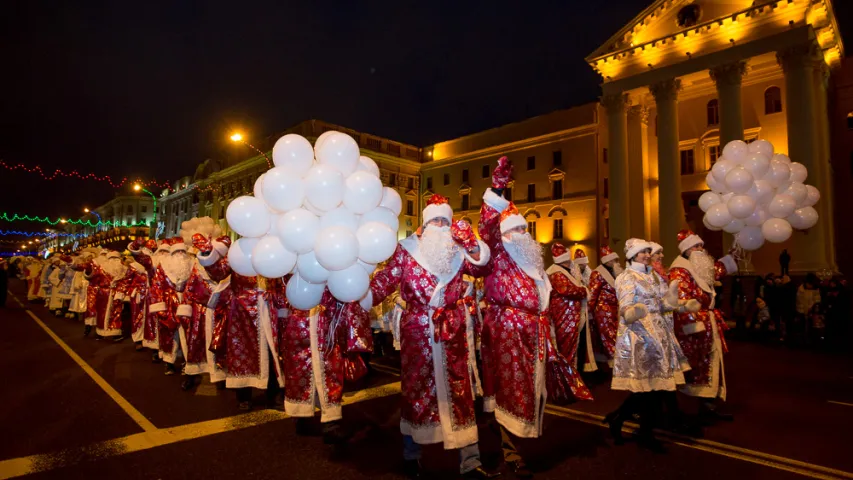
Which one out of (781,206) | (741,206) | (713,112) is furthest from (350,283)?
(713,112)

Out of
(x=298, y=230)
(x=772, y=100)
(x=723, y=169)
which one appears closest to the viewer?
(x=298, y=230)

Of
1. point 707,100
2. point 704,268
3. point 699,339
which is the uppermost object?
point 707,100

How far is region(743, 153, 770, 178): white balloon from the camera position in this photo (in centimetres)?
896

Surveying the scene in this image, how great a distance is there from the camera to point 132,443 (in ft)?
14.7

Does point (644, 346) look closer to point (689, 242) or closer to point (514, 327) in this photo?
point (514, 327)

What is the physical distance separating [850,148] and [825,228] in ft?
18.4

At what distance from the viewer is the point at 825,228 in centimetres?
2142

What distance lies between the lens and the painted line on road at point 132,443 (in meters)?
3.97

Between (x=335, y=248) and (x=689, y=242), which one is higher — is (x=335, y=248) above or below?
below

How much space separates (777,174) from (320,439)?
915 centimetres

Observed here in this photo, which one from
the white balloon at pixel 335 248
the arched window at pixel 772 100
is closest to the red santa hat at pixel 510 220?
the white balloon at pixel 335 248

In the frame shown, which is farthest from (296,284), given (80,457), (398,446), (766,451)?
(766,451)

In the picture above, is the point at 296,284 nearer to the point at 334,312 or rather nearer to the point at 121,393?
the point at 334,312

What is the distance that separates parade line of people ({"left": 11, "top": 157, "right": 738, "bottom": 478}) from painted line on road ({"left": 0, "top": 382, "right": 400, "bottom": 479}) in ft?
1.48
